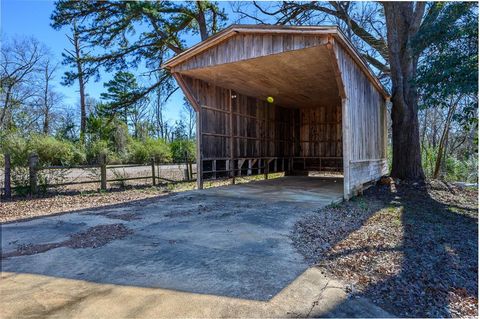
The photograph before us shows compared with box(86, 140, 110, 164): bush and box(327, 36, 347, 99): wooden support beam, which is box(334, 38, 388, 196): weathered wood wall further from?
box(86, 140, 110, 164): bush

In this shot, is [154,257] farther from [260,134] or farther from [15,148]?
[260,134]

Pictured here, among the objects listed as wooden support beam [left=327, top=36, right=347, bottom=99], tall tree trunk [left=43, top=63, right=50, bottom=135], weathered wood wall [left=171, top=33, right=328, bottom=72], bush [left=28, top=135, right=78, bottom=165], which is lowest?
bush [left=28, top=135, right=78, bottom=165]

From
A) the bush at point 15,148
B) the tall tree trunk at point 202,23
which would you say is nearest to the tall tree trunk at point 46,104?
the bush at point 15,148

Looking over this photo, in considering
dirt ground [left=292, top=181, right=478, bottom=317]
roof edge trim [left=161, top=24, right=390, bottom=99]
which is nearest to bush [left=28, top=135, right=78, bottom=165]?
roof edge trim [left=161, top=24, right=390, bottom=99]

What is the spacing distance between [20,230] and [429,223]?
254 inches

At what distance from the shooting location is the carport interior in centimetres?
754

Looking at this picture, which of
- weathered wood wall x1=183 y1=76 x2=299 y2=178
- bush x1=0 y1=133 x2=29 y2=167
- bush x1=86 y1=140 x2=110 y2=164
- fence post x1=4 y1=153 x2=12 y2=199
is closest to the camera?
fence post x1=4 y1=153 x2=12 y2=199

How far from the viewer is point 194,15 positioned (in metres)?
11.2

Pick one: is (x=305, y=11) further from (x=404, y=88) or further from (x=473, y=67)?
(x=473, y=67)

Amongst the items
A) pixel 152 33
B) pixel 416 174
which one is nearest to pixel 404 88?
pixel 416 174

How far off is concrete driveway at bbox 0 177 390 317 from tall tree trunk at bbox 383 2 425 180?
7.02 m

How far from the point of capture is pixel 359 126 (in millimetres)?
7855

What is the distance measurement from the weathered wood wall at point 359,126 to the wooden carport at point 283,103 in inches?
1.0

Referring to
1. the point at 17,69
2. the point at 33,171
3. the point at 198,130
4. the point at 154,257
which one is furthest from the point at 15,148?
the point at 17,69
